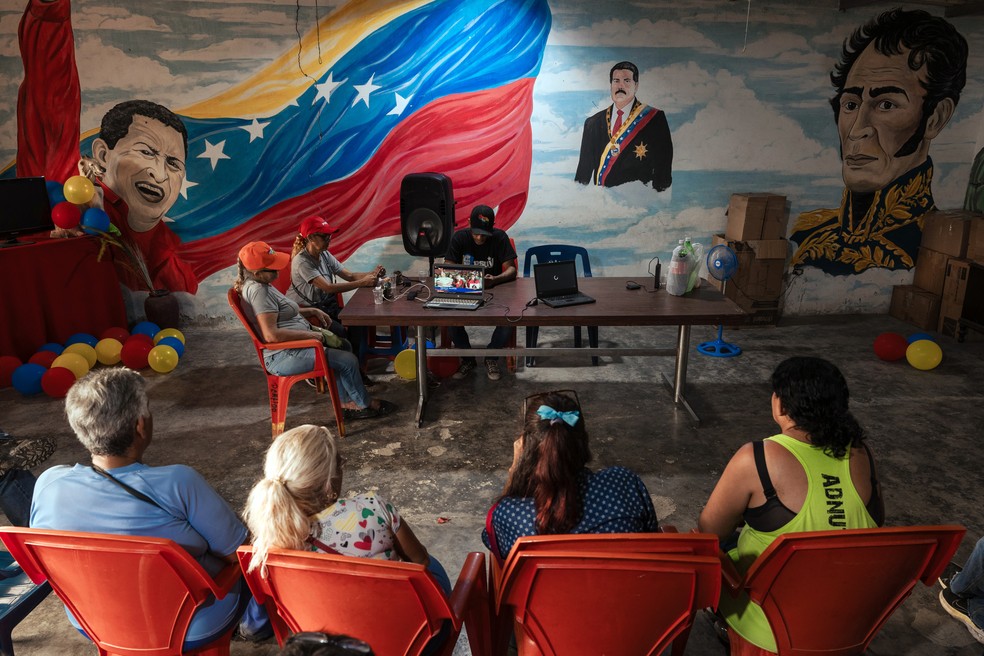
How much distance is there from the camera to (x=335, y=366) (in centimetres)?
409

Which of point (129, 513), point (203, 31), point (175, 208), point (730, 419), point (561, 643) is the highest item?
point (203, 31)

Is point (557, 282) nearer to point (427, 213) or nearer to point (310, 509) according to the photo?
point (427, 213)

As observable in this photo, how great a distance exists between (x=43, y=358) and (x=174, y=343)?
0.86 meters

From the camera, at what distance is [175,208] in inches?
239

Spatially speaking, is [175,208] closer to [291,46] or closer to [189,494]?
[291,46]

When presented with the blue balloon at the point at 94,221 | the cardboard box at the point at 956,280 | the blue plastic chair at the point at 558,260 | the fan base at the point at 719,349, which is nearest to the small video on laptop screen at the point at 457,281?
the blue plastic chair at the point at 558,260

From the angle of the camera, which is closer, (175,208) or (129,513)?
(129,513)

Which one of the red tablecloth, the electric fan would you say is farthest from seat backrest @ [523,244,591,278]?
the red tablecloth

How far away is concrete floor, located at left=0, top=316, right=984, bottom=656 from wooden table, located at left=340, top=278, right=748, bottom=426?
1.09ft

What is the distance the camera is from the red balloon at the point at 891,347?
5094mm

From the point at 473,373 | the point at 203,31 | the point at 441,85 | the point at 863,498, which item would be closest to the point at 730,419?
the point at 473,373

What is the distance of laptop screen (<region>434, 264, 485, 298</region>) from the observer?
4.20 meters

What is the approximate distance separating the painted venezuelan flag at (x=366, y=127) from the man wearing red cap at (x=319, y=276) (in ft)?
4.92

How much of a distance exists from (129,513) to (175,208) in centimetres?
491
